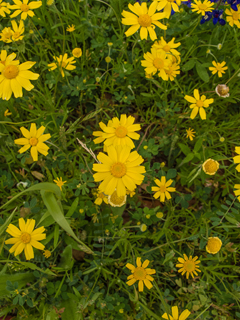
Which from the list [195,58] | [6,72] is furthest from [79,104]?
[195,58]

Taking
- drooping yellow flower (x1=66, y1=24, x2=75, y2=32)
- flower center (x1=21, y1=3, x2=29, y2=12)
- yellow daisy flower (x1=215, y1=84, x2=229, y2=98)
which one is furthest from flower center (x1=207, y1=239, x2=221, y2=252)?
flower center (x1=21, y1=3, x2=29, y2=12)

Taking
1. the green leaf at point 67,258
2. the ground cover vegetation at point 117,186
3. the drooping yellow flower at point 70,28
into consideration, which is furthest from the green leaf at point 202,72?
the green leaf at point 67,258

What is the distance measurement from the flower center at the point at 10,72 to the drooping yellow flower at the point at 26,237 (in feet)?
3.10

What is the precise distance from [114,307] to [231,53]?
8.31ft

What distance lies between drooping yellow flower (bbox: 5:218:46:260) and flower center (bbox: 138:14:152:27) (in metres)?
1.62

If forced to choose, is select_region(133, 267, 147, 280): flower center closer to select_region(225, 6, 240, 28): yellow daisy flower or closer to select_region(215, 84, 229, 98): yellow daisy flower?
select_region(215, 84, 229, 98): yellow daisy flower

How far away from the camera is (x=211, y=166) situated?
1.69 metres

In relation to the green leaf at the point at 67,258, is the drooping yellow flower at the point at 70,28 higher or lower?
higher

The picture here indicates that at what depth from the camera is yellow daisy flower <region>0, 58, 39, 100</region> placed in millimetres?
1519

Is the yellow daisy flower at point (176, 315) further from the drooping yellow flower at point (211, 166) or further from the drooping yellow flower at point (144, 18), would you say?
the drooping yellow flower at point (144, 18)

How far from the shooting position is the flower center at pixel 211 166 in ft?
5.52

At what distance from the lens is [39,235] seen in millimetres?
1467

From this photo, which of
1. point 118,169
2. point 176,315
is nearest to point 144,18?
point 118,169

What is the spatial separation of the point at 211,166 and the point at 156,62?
95 cm
